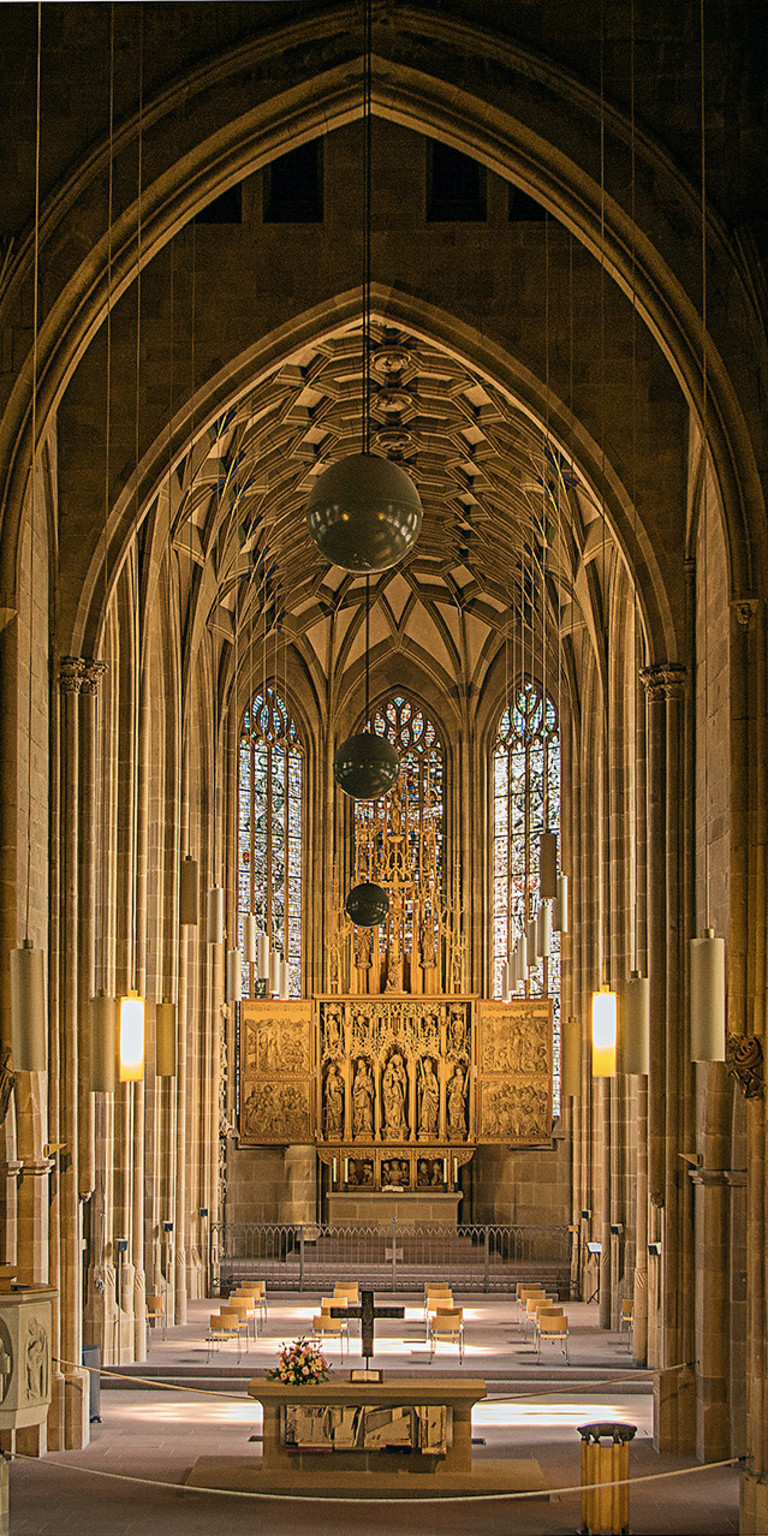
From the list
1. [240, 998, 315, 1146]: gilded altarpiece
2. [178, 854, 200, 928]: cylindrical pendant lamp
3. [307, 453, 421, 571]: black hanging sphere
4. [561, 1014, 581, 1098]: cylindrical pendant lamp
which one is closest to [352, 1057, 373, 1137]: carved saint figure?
[240, 998, 315, 1146]: gilded altarpiece

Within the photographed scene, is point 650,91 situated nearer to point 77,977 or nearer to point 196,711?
point 77,977

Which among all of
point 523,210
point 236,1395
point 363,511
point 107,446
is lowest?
point 236,1395

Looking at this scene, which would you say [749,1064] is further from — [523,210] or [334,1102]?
[334,1102]

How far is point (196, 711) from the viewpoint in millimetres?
29875

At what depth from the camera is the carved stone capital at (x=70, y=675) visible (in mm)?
17438

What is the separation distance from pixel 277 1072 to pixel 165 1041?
14828mm

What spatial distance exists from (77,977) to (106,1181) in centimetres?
481

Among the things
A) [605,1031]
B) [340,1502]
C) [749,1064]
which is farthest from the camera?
[340,1502]

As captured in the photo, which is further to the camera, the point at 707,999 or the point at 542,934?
the point at 542,934

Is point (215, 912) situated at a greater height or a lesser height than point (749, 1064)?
greater

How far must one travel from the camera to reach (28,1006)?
10852 millimetres

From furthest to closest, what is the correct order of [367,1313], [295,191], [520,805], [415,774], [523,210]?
1. [415,774]
2. [520,805]
3. [295,191]
4. [523,210]
5. [367,1313]

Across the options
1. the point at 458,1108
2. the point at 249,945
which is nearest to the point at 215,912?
the point at 249,945

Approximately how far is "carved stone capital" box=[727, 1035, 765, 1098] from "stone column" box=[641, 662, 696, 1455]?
3.73 meters
